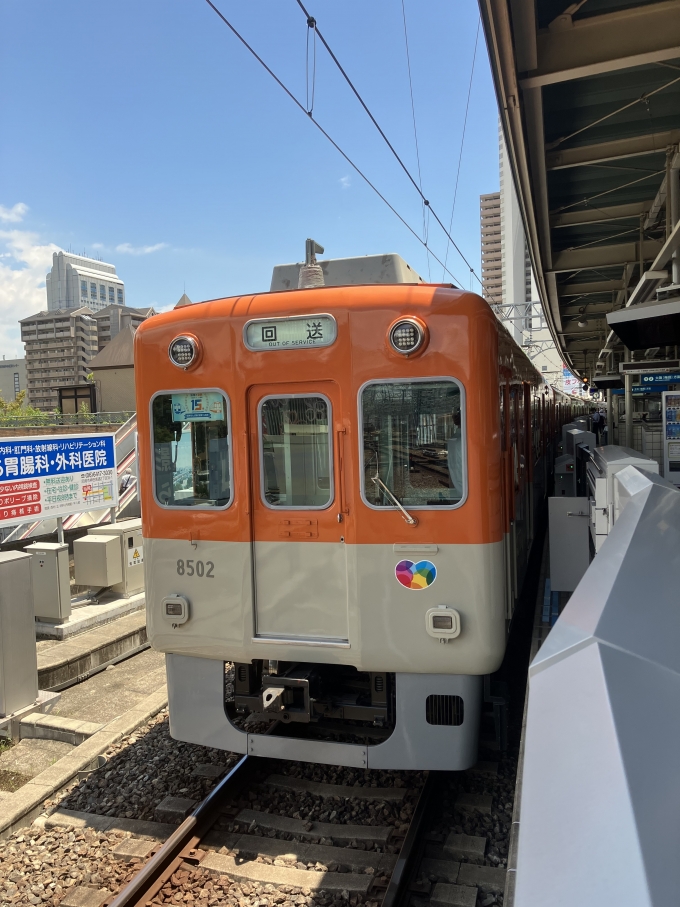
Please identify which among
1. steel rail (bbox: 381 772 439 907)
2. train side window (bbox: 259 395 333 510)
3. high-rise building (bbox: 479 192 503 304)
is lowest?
steel rail (bbox: 381 772 439 907)

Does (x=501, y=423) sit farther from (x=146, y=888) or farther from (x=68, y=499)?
(x=68, y=499)

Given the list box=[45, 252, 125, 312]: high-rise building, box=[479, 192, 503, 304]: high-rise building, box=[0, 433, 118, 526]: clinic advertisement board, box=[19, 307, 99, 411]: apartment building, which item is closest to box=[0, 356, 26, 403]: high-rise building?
box=[19, 307, 99, 411]: apartment building

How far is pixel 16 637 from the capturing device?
18.9ft

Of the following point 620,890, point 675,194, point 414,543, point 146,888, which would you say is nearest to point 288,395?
point 414,543

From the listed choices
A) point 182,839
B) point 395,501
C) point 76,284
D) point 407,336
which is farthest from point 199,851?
point 76,284

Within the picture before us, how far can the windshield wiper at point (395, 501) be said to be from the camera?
13.7 feet

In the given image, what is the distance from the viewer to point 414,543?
421 centimetres

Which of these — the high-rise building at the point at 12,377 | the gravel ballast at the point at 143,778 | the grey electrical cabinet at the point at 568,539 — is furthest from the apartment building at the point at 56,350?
the gravel ballast at the point at 143,778

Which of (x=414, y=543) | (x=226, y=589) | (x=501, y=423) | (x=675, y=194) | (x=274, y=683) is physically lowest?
(x=274, y=683)

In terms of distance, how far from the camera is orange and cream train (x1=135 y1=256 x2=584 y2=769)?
4160 millimetres

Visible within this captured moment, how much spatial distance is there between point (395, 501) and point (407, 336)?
968 millimetres

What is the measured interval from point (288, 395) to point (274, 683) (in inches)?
71.6

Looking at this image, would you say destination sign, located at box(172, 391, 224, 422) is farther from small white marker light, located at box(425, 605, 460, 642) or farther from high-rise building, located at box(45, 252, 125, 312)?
high-rise building, located at box(45, 252, 125, 312)

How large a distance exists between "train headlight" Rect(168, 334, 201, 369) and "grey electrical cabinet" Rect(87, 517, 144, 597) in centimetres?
438
